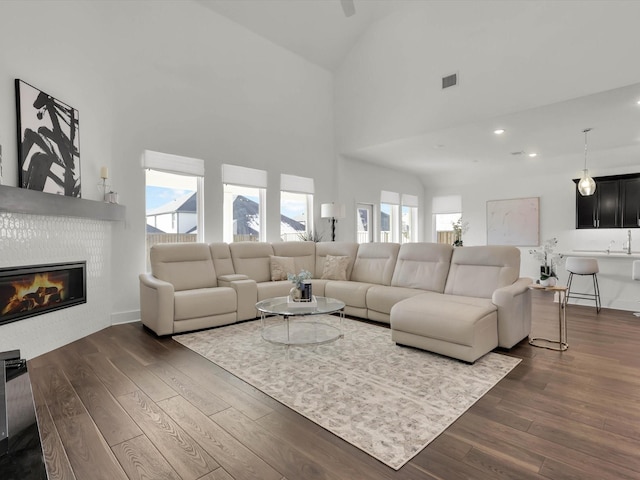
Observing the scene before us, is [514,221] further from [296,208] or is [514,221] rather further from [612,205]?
[296,208]

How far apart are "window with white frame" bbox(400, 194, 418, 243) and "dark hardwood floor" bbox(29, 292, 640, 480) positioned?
6290 millimetres

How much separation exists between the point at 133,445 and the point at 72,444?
0.33 metres

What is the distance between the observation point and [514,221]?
306 inches

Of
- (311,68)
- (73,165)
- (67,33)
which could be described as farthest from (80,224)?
(311,68)

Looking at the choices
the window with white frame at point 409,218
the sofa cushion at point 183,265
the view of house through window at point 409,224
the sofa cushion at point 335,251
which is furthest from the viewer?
the view of house through window at point 409,224

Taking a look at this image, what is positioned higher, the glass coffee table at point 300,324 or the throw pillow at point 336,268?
the throw pillow at point 336,268

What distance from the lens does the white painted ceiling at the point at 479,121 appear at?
4.55m

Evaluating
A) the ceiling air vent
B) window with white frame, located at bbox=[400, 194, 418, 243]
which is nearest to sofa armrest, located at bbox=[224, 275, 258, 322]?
the ceiling air vent

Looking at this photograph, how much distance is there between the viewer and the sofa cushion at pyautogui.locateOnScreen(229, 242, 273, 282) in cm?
497

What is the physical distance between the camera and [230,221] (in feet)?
18.5

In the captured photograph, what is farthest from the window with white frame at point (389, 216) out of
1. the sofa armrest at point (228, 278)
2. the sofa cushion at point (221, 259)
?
the sofa armrest at point (228, 278)

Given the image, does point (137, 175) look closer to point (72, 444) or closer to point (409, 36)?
point (72, 444)

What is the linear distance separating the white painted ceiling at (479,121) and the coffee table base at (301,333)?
376 centimetres

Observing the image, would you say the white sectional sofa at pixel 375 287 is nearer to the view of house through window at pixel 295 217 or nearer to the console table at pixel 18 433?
the view of house through window at pixel 295 217
